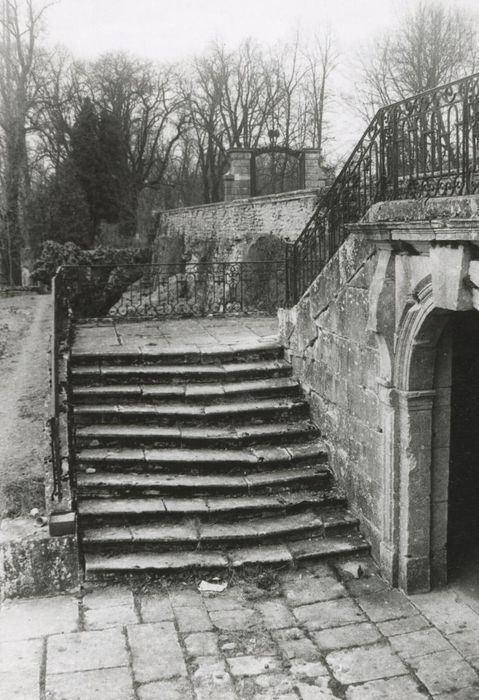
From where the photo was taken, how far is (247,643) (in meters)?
5.56

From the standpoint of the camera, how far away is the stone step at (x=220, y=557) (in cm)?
641

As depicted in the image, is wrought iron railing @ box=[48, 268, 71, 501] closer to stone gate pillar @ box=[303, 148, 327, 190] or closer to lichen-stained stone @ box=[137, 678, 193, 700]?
lichen-stained stone @ box=[137, 678, 193, 700]

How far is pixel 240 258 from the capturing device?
67.4ft

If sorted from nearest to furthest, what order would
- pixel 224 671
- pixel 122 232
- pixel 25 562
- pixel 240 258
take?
pixel 224 671 → pixel 25 562 → pixel 240 258 → pixel 122 232

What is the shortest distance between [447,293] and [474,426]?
2.92m

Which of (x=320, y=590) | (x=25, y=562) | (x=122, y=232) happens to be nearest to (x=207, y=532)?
(x=320, y=590)

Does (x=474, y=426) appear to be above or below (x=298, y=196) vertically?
below

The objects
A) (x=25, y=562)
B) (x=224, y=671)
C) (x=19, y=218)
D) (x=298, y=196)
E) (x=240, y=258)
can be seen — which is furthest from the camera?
(x=19, y=218)

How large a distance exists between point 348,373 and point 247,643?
281 cm

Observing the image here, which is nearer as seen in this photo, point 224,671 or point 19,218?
point 224,671

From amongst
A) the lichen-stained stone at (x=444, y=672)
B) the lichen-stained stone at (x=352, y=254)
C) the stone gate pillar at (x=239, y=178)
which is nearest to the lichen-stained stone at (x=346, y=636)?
the lichen-stained stone at (x=444, y=672)

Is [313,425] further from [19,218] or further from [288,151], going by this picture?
[19,218]

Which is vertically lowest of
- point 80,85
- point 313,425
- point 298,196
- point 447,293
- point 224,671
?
point 224,671

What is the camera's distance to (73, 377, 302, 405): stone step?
8.31 metres
